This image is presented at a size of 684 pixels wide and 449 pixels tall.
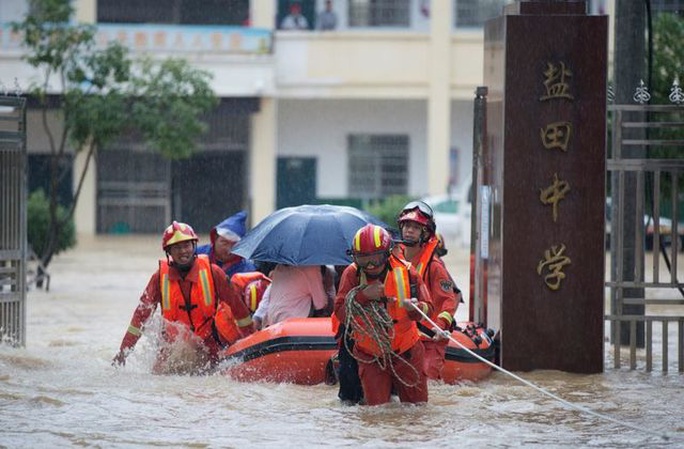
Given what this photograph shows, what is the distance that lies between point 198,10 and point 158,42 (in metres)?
4.02

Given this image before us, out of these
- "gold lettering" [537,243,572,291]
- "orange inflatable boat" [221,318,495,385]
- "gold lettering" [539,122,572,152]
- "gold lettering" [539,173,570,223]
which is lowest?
"orange inflatable boat" [221,318,495,385]

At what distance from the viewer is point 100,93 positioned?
22.2 meters

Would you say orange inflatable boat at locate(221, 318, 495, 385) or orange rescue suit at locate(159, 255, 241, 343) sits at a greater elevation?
orange rescue suit at locate(159, 255, 241, 343)

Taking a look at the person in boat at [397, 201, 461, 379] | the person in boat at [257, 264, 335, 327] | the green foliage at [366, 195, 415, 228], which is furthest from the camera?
the green foliage at [366, 195, 415, 228]

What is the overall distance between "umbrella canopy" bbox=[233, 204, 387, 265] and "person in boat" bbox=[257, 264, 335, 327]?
16 cm

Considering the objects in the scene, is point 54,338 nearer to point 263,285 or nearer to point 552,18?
point 263,285

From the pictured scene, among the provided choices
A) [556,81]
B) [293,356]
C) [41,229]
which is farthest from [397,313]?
[41,229]

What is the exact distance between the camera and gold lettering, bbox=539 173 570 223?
11.9 metres

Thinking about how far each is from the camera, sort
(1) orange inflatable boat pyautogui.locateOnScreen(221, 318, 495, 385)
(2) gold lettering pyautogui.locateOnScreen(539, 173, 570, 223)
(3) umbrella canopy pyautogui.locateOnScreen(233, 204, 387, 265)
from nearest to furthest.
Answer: (1) orange inflatable boat pyautogui.locateOnScreen(221, 318, 495, 385), (3) umbrella canopy pyautogui.locateOnScreen(233, 204, 387, 265), (2) gold lettering pyautogui.locateOnScreen(539, 173, 570, 223)

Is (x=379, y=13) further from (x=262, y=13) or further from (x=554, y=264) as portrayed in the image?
(x=554, y=264)

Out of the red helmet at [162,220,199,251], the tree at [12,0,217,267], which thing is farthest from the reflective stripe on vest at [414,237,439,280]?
the tree at [12,0,217,267]

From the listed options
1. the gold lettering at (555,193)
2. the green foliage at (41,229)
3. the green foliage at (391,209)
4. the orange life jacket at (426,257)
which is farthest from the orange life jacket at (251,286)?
the green foliage at (391,209)

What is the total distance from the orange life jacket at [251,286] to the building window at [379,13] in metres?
28.0

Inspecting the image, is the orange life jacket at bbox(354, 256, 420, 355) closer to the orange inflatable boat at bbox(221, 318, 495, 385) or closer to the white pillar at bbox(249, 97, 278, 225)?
the orange inflatable boat at bbox(221, 318, 495, 385)
